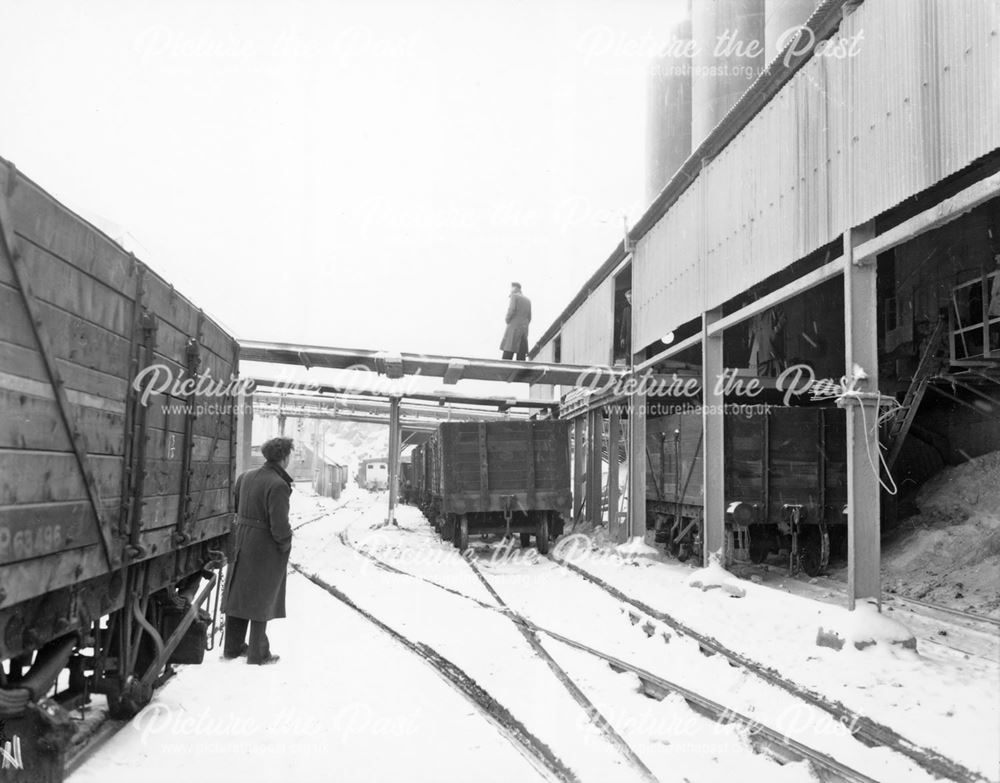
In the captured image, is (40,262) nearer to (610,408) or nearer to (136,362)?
(136,362)

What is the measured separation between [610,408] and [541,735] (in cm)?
1309

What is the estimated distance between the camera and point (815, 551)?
36.7 feet

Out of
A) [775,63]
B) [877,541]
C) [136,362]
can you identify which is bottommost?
[877,541]

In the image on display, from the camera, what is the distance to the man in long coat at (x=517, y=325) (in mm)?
17047

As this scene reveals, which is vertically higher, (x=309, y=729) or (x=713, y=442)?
(x=713, y=442)

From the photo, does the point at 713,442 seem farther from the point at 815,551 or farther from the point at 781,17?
the point at 781,17

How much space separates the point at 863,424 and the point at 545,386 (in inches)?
753

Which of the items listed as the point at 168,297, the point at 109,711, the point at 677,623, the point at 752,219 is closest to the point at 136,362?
the point at 168,297

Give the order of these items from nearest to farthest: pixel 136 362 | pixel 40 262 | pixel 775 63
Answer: pixel 40 262
pixel 136 362
pixel 775 63

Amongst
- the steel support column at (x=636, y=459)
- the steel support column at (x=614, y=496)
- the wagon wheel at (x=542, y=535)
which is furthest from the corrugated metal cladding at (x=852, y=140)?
the wagon wheel at (x=542, y=535)

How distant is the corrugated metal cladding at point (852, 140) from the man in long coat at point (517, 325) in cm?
620

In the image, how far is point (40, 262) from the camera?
2852 mm

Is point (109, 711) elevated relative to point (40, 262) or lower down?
lower down

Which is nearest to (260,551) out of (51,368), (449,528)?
(51,368)
